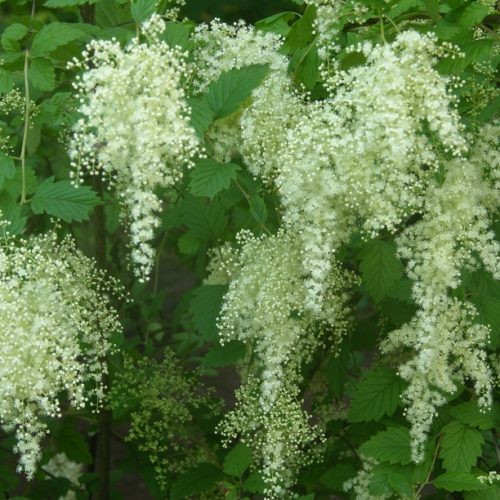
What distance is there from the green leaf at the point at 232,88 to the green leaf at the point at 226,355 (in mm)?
849

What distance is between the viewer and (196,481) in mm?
3645

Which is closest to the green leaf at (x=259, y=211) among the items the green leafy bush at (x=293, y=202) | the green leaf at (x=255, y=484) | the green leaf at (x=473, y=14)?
the green leafy bush at (x=293, y=202)

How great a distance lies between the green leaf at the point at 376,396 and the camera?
3211 millimetres

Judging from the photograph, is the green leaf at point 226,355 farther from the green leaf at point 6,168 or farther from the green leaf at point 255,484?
the green leaf at point 6,168

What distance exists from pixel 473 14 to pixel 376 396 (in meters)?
1.29

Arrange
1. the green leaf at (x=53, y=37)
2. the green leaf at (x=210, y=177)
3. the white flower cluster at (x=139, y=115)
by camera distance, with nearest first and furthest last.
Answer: the white flower cluster at (x=139, y=115) → the green leaf at (x=210, y=177) → the green leaf at (x=53, y=37)

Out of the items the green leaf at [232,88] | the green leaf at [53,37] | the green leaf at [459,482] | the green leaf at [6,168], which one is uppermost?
the green leaf at [53,37]

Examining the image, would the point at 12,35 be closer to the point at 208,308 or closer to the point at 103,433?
the point at 208,308

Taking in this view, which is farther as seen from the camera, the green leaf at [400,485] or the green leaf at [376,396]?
the green leaf at [376,396]

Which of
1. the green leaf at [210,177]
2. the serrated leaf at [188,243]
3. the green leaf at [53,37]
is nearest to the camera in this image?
the green leaf at [210,177]

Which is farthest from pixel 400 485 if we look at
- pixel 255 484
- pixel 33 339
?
pixel 33 339

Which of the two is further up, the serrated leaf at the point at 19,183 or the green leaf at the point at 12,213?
the serrated leaf at the point at 19,183

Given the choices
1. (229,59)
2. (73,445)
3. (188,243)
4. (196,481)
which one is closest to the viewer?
(229,59)

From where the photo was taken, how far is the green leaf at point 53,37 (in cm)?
294
